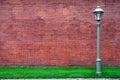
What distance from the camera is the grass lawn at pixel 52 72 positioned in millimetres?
13680

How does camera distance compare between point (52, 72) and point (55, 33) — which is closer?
point (52, 72)

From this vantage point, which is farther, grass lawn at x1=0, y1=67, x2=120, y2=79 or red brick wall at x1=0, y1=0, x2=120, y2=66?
red brick wall at x1=0, y1=0, x2=120, y2=66

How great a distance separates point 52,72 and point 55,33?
2.40 metres

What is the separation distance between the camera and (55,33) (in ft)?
53.6

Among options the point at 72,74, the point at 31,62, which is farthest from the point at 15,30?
the point at 72,74

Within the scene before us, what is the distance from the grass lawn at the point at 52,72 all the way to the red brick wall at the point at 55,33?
0.62 metres

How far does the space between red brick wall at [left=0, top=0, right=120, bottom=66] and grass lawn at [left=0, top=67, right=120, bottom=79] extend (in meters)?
0.62

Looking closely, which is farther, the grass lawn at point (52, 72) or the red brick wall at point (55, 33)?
the red brick wall at point (55, 33)

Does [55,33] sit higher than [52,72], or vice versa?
[55,33]

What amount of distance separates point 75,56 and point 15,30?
2.98m

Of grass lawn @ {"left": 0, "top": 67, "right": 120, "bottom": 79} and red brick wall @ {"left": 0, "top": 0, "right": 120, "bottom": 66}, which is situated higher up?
red brick wall @ {"left": 0, "top": 0, "right": 120, "bottom": 66}

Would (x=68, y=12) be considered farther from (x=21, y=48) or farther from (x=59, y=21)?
(x=21, y=48)

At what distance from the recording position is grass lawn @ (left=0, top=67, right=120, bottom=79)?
13.7 metres

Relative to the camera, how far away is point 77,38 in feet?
53.6
